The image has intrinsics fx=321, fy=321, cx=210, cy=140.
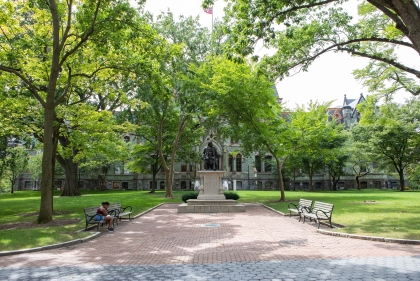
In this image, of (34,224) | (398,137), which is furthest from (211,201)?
(398,137)

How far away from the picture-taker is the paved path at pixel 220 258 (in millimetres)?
6359

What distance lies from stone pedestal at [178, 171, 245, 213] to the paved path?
7174mm

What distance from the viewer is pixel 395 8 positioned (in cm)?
980

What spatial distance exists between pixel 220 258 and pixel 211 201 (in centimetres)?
1210

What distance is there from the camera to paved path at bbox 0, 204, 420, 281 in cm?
636

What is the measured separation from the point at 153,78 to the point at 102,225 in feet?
23.6

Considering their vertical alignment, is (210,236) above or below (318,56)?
below

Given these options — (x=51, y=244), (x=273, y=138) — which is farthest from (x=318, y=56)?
(x=51, y=244)

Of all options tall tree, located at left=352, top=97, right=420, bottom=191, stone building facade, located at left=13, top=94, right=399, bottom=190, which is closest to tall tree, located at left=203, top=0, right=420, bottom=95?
tall tree, located at left=352, top=97, right=420, bottom=191

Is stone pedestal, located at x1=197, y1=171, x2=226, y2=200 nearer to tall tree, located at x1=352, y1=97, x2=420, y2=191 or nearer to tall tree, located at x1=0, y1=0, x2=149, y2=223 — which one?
tall tree, located at x1=0, y1=0, x2=149, y2=223

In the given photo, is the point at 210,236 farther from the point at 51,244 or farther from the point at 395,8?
the point at 395,8

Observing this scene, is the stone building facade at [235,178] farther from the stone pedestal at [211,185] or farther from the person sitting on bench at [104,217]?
the person sitting on bench at [104,217]

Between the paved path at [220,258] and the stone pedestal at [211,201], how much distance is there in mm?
7174

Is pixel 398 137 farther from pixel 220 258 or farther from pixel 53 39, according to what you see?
pixel 53 39
